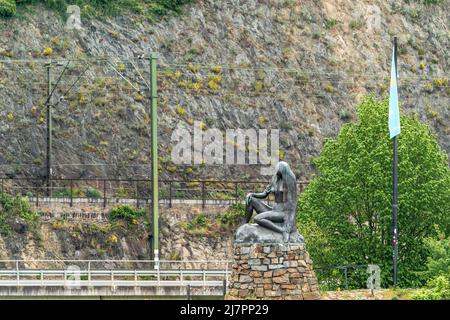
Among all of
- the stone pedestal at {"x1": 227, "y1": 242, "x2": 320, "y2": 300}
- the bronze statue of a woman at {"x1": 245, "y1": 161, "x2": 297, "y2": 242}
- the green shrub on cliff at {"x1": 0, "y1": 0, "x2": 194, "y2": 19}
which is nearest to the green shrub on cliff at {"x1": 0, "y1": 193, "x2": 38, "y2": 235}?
the green shrub on cliff at {"x1": 0, "y1": 0, "x2": 194, "y2": 19}

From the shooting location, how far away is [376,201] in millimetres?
67375

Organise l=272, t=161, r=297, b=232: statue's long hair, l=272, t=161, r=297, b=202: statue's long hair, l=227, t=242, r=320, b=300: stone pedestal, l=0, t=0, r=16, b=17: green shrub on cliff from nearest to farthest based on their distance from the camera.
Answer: l=227, t=242, r=320, b=300: stone pedestal
l=272, t=161, r=297, b=232: statue's long hair
l=272, t=161, r=297, b=202: statue's long hair
l=0, t=0, r=16, b=17: green shrub on cliff

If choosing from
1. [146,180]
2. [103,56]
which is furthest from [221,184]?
[103,56]

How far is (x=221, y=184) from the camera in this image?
90.4 m

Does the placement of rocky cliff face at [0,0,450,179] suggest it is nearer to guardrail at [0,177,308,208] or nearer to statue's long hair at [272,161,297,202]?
guardrail at [0,177,308,208]

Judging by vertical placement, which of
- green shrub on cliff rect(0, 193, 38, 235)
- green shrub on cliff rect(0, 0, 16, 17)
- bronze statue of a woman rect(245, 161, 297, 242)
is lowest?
bronze statue of a woman rect(245, 161, 297, 242)

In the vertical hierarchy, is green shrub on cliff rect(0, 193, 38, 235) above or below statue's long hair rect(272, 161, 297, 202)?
above

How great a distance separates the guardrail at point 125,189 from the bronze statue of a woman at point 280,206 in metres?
28.2

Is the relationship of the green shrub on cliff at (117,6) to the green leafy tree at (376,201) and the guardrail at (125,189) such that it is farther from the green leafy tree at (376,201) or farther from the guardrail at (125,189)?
the green leafy tree at (376,201)

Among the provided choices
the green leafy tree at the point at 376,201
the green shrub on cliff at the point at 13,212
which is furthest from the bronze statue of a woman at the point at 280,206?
the green shrub on cliff at the point at 13,212

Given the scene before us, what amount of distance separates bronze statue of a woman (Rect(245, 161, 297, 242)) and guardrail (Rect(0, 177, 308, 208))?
2816 cm

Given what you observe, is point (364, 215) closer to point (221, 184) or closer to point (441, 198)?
point (441, 198)

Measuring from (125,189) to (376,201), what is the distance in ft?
76.1

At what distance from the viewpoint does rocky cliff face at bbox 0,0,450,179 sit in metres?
91.0
